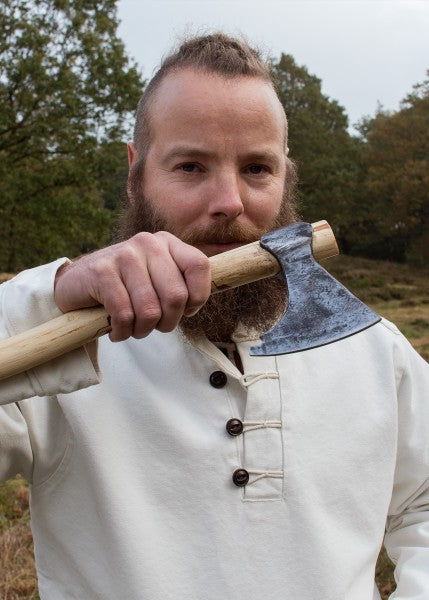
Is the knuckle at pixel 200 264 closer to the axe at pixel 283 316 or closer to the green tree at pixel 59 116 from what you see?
the axe at pixel 283 316

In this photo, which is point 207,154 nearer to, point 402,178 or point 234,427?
point 234,427

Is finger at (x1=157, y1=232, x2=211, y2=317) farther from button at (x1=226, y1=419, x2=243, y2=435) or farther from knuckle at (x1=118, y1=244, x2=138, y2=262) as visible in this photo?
button at (x1=226, y1=419, x2=243, y2=435)

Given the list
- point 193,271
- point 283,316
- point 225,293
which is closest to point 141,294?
point 193,271

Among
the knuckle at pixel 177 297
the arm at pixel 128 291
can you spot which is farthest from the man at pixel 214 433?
the knuckle at pixel 177 297

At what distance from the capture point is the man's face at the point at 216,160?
7.38 feet

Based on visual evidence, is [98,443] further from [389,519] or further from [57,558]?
[389,519]

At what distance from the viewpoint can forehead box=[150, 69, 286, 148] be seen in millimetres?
2268

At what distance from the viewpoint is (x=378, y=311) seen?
21328 mm

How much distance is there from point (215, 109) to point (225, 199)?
0.35 m

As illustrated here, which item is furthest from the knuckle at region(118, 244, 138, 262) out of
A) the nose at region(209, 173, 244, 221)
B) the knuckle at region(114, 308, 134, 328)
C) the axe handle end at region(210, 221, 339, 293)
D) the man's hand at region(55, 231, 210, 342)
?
the nose at region(209, 173, 244, 221)

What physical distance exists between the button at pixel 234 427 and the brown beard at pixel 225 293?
0.34 m

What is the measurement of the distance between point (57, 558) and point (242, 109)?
1745 millimetres

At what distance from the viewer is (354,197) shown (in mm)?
40000

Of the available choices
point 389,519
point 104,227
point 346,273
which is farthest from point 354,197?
point 389,519
